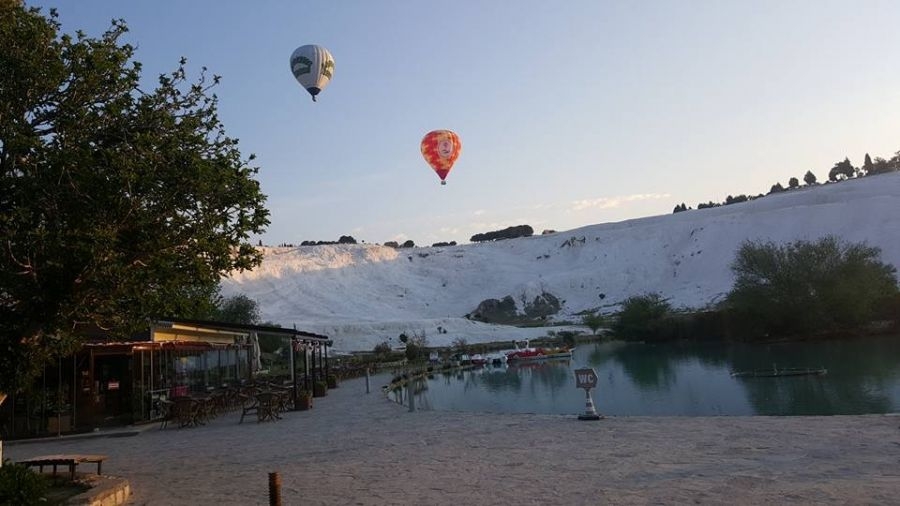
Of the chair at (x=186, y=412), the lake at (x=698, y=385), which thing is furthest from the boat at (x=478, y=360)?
the chair at (x=186, y=412)

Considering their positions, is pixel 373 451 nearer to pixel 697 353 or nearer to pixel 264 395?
pixel 264 395

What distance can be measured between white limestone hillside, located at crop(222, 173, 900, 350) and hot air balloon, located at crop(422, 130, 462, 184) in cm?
4019

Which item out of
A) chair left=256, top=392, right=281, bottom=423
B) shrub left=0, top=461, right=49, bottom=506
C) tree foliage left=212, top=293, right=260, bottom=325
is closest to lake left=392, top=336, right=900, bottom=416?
chair left=256, top=392, right=281, bottom=423

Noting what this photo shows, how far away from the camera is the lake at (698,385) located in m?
22.6

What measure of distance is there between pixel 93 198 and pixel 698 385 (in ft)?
93.2

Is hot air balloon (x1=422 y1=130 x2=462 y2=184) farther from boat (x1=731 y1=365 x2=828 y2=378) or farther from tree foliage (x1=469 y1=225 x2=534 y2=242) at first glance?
tree foliage (x1=469 y1=225 x2=534 y2=242)

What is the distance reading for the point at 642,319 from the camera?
69.5m

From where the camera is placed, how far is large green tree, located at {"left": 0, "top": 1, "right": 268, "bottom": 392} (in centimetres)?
741

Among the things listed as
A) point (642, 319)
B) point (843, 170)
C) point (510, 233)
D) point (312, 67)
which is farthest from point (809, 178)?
point (312, 67)

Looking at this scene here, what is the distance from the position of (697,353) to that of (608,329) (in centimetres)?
2866

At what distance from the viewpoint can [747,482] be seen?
24.6 feet

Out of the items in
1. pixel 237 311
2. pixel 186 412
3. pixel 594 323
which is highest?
pixel 237 311

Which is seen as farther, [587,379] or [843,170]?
[843,170]

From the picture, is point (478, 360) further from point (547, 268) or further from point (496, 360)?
point (547, 268)
